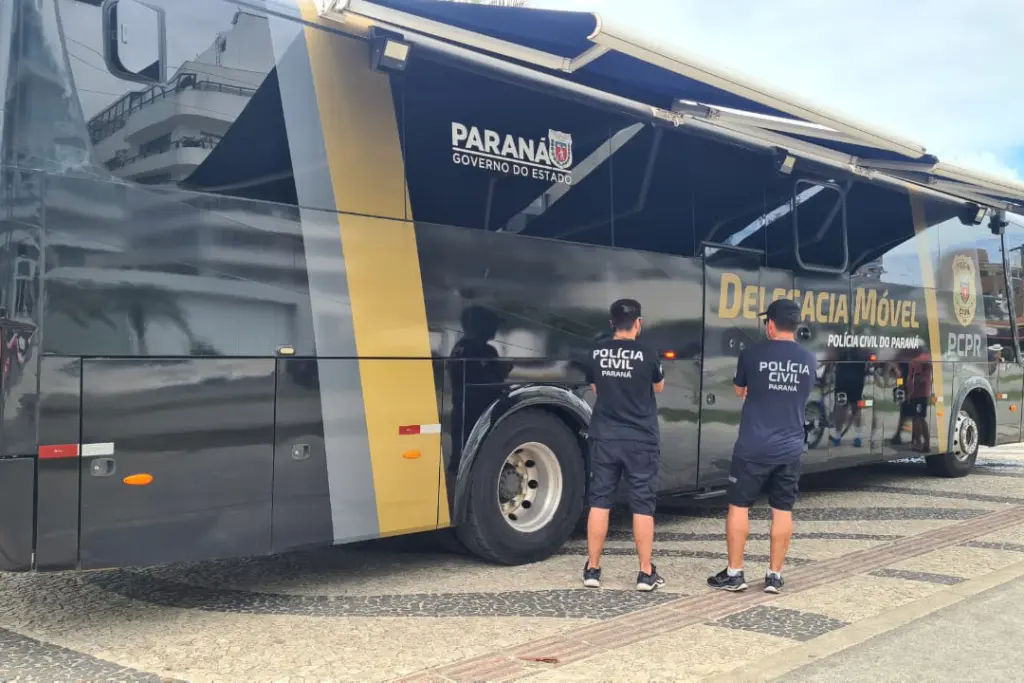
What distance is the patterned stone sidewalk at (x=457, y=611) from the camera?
432cm

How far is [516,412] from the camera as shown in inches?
243

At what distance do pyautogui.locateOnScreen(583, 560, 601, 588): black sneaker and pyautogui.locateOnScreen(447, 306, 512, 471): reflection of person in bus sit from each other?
1063 mm

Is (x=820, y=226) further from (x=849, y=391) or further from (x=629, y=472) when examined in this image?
(x=629, y=472)

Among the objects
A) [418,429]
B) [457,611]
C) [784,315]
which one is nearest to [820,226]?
[784,315]

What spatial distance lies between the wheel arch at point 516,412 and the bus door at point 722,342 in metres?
1.38

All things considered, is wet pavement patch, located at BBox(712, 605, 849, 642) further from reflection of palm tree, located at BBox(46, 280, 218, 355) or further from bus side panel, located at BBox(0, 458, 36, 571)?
bus side panel, located at BBox(0, 458, 36, 571)

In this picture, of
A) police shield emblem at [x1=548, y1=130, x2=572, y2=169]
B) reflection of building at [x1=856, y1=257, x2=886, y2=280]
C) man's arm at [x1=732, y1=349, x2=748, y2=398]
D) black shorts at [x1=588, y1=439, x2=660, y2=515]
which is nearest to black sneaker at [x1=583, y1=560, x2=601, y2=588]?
black shorts at [x1=588, y1=439, x2=660, y2=515]

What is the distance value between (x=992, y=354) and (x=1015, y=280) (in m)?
1.06

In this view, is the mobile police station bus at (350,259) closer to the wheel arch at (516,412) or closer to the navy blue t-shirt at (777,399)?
the wheel arch at (516,412)

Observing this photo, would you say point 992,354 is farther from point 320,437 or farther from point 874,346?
point 320,437

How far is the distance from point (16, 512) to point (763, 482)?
4.18 metres

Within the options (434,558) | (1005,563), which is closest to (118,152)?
(434,558)

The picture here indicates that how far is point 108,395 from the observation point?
4457 mm

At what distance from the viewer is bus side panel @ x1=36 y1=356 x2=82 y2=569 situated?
14.1 feet
